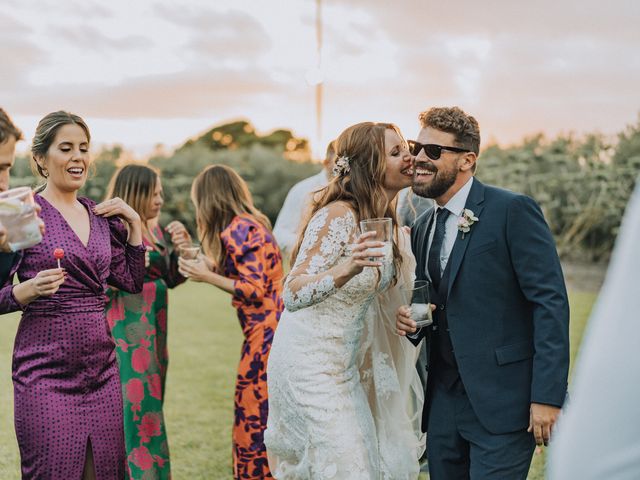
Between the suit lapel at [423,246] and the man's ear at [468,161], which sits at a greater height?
the man's ear at [468,161]

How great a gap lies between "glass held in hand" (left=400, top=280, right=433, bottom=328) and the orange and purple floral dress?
1992 mm

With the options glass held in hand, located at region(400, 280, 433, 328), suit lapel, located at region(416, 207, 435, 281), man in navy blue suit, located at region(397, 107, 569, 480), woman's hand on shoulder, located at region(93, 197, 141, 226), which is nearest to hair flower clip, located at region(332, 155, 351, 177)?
man in navy blue suit, located at region(397, 107, 569, 480)

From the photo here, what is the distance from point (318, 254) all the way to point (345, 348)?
1.79 feet

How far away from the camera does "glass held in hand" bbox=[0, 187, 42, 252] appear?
Answer: 283cm

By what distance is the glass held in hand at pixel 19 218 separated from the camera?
9.28 feet

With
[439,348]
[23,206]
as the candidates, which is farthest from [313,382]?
[23,206]

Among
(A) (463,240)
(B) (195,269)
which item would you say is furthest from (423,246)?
(B) (195,269)

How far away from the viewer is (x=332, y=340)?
3.73m

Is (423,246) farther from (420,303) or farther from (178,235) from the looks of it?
(178,235)

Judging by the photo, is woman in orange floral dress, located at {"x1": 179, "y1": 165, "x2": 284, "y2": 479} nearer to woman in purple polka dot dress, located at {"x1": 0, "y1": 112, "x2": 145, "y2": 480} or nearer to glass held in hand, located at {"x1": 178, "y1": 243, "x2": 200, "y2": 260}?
glass held in hand, located at {"x1": 178, "y1": 243, "x2": 200, "y2": 260}

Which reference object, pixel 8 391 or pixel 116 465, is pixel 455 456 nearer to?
pixel 116 465

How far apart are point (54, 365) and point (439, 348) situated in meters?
1.89

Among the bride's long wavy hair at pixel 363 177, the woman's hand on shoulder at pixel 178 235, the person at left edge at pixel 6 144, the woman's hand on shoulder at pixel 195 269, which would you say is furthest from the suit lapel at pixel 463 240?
the woman's hand on shoulder at pixel 178 235

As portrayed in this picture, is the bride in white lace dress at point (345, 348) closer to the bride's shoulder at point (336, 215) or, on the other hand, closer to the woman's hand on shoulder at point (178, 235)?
the bride's shoulder at point (336, 215)
